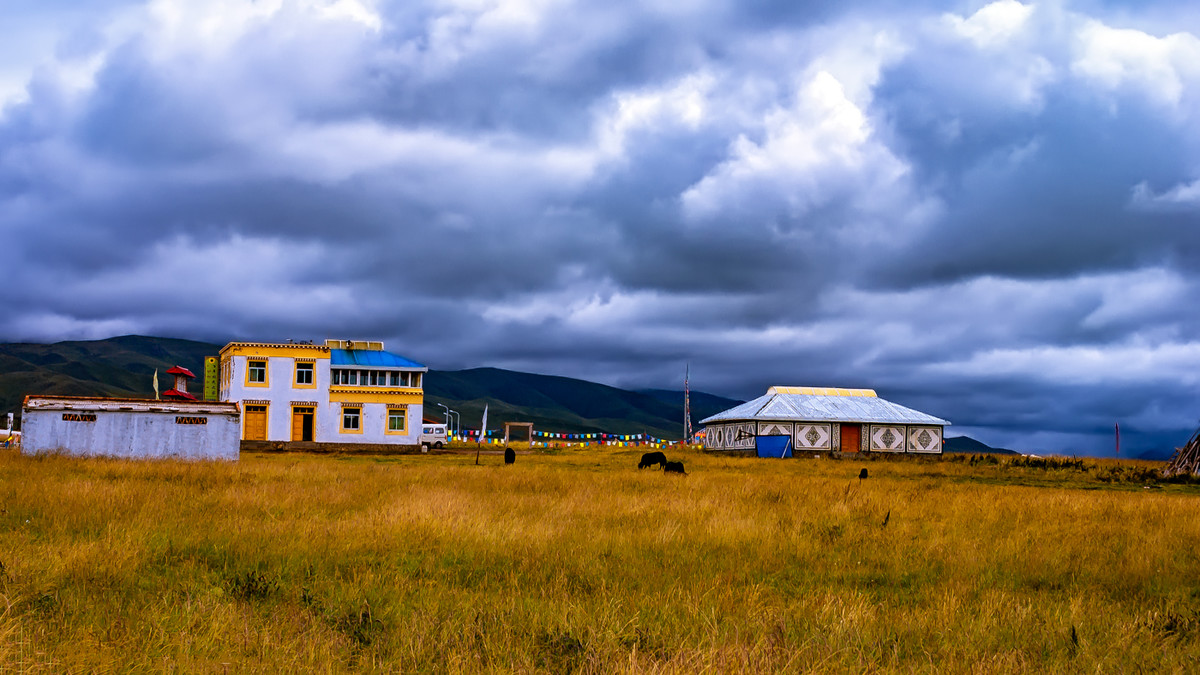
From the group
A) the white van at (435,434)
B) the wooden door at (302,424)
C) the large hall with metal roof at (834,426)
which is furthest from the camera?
the white van at (435,434)

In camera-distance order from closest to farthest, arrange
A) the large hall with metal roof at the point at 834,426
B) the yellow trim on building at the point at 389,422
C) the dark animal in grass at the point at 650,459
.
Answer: the dark animal in grass at the point at 650,459, the yellow trim on building at the point at 389,422, the large hall with metal roof at the point at 834,426

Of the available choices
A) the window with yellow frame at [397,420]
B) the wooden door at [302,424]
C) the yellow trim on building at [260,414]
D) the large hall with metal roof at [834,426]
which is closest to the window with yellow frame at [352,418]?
the window with yellow frame at [397,420]

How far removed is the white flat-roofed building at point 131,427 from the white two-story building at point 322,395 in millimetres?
24879

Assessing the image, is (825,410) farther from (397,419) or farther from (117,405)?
(117,405)

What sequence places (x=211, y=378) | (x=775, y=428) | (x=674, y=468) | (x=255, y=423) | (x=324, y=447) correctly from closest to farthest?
1. (x=674, y=468)
2. (x=324, y=447)
3. (x=255, y=423)
4. (x=775, y=428)
5. (x=211, y=378)

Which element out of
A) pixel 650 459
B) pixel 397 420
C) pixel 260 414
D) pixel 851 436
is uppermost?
pixel 260 414

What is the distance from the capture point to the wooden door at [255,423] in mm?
60156

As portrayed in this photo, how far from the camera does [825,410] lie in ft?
221

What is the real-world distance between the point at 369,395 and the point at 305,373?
15.8 feet

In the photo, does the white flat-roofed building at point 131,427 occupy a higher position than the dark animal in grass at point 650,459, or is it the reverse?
the white flat-roofed building at point 131,427

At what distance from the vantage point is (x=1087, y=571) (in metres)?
10.8

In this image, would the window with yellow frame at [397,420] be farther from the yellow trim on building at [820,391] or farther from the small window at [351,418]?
the yellow trim on building at [820,391]

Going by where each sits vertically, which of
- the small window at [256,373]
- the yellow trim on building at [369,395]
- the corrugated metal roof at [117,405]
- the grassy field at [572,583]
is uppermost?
the small window at [256,373]

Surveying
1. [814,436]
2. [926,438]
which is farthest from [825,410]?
[926,438]
